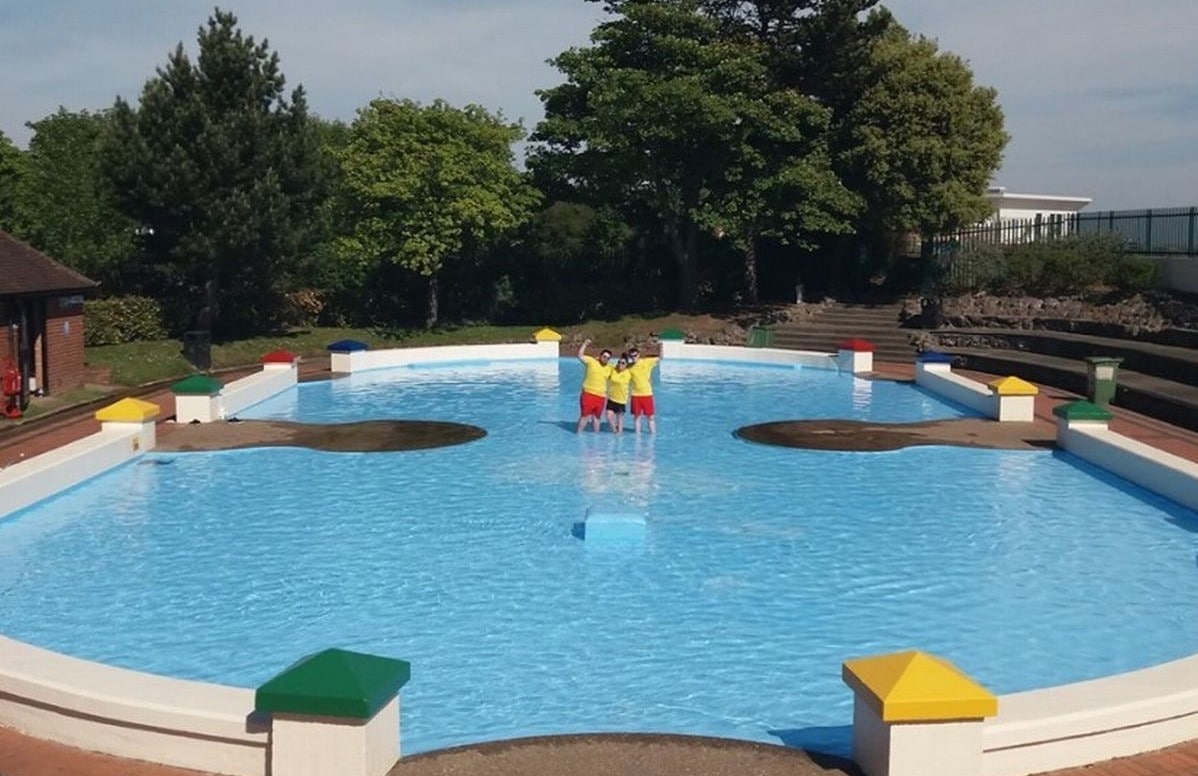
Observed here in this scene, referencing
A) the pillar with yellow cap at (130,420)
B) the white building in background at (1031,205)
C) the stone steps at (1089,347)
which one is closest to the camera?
the pillar with yellow cap at (130,420)

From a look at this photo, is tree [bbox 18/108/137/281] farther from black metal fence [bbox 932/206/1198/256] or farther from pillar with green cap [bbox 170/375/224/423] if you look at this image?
black metal fence [bbox 932/206/1198/256]

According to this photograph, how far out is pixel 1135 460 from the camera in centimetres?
1745

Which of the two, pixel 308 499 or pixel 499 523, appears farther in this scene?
pixel 308 499

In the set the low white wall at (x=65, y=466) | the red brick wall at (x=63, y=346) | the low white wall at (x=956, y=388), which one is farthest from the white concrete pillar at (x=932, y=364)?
the red brick wall at (x=63, y=346)

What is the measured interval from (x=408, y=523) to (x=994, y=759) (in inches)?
388

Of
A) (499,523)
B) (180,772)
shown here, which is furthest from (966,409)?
(180,772)

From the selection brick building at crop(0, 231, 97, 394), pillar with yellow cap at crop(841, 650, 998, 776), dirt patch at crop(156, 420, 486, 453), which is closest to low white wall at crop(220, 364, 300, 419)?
dirt patch at crop(156, 420, 486, 453)

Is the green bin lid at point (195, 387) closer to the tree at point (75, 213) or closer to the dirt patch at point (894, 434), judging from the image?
the dirt patch at point (894, 434)

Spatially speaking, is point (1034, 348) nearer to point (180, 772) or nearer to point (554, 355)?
A: point (554, 355)

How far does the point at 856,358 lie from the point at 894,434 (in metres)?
10.8

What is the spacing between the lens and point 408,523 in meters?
15.4

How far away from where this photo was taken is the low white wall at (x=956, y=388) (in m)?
24.4

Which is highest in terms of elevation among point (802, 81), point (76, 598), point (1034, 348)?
point (802, 81)

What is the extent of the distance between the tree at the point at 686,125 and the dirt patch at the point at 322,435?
61.0ft
